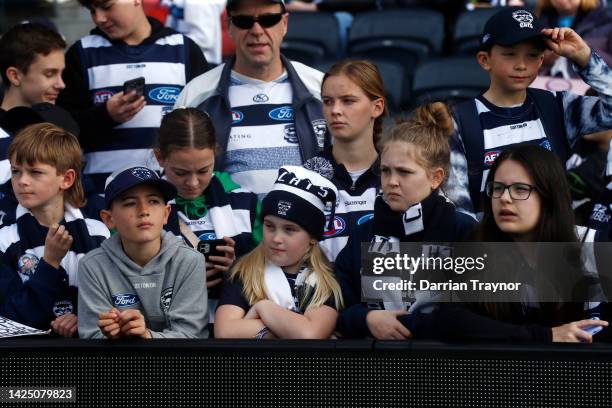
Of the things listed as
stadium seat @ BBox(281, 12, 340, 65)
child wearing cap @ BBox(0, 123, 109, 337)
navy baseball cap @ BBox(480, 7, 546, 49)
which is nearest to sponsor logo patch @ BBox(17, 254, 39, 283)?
child wearing cap @ BBox(0, 123, 109, 337)

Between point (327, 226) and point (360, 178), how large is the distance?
244 millimetres

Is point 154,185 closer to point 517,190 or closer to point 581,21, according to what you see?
point 517,190

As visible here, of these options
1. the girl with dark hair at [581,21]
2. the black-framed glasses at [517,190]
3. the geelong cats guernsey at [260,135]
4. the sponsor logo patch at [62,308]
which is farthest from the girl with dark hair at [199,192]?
the girl with dark hair at [581,21]

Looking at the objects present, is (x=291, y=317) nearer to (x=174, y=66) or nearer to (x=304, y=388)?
(x=304, y=388)

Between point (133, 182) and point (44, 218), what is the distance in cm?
55

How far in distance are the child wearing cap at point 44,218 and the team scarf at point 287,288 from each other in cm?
72

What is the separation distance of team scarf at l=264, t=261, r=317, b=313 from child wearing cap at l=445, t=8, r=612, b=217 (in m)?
0.68

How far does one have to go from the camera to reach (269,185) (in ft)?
Result: 15.5

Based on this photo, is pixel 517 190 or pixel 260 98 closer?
pixel 517 190

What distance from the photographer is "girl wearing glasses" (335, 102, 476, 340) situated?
3930 mm

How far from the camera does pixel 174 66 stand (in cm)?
526

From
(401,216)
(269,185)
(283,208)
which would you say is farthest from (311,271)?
(269,185)

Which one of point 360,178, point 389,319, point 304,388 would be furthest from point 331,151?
point 304,388

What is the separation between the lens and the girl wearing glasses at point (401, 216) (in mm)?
3930
